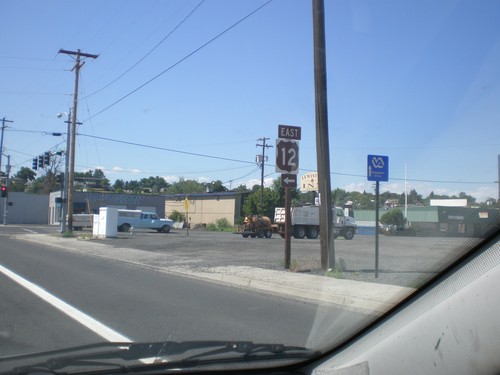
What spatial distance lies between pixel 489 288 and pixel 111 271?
13.4 m

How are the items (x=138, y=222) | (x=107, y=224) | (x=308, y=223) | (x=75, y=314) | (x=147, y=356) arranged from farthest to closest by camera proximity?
(x=138, y=222) < (x=308, y=223) < (x=107, y=224) < (x=75, y=314) < (x=147, y=356)

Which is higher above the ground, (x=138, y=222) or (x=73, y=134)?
(x=73, y=134)

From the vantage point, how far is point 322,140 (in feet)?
44.9

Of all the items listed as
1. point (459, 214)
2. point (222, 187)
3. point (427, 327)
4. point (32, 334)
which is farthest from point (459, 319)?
point (222, 187)

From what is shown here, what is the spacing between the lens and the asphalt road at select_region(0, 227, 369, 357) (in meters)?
6.70

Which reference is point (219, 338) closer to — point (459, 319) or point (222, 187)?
point (459, 319)

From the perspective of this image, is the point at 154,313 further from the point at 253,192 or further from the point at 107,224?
the point at 253,192

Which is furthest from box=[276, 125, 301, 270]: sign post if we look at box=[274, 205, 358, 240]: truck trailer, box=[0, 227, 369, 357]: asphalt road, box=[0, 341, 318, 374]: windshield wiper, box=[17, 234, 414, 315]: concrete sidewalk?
box=[274, 205, 358, 240]: truck trailer

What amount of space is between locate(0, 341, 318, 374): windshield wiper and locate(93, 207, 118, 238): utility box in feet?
100.0

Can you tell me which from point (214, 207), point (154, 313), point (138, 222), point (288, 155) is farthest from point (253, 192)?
point (154, 313)

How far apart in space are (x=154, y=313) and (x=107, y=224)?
87.3ft

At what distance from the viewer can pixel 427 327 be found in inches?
127

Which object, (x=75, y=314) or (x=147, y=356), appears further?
(x=75, y=314)

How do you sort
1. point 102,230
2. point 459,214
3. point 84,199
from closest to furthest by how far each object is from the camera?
1. point 459,214
2. point 102,230
3. point 84,199
